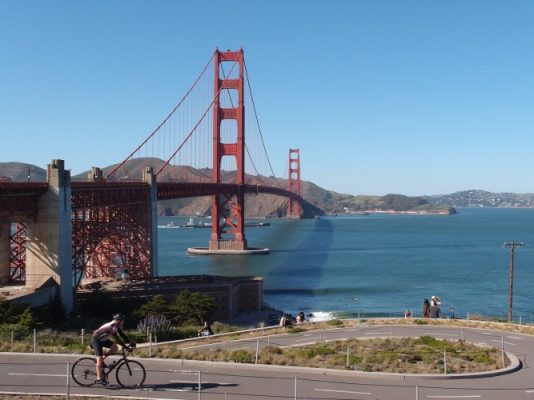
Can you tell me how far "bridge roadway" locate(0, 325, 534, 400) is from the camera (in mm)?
9078

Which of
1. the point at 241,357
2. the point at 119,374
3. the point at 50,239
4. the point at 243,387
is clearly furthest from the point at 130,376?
the point at 50,239

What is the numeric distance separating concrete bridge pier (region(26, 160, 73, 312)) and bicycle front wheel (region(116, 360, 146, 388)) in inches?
714

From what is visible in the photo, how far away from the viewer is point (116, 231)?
38750 millimetres

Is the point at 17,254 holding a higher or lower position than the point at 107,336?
lower

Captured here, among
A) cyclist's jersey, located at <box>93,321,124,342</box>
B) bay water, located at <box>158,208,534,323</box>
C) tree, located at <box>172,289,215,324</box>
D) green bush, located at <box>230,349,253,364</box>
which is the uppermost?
cyclist's jersey, located at <box>93,321,124,342</box>

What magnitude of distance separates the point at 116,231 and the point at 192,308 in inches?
512

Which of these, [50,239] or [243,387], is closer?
[243,387]

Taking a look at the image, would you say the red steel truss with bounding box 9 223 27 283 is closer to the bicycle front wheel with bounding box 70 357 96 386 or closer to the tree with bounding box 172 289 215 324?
the tree with bounding box 172 289 215 324

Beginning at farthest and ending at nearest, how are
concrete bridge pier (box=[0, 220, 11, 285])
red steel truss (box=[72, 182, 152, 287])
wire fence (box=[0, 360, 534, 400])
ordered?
red steel truss (box=[72, 182, 152, 287]) → concrete bridge pier (box=[0, 220, 11, 285]) → wire fence (box=[0, 360, 534, 400])

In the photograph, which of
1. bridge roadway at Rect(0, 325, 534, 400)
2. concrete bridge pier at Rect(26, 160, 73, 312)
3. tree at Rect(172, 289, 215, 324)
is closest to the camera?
bridge roadway at Rect(0, 325, 534, 400)

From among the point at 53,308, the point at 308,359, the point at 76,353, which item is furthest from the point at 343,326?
the point at 53,308

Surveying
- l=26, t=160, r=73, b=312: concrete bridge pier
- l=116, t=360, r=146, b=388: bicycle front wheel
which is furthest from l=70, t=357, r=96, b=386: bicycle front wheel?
l=26, t=160, r=73, b=312: concrete bridge pier

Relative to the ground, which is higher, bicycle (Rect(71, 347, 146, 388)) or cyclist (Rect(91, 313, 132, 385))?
cyclist (Rect(91, 313, 132, 385))

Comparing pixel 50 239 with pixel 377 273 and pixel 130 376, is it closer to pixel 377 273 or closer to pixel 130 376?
pixel 130 376
